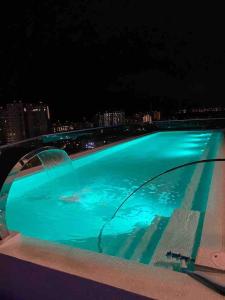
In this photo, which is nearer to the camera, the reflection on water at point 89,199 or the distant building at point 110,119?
the reflection on water at point 89,199

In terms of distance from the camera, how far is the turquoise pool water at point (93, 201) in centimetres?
281

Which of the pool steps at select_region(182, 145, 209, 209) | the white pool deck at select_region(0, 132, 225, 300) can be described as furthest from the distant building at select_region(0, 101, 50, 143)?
the white pool deck at select_region(0, 132, 225, 300)

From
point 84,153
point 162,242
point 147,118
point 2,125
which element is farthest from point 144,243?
point 147,118

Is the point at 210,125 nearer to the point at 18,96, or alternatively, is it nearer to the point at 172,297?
the point at 18,96

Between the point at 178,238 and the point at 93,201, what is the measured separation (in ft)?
7.09

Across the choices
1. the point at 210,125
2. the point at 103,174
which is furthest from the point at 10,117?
the point at 210,125

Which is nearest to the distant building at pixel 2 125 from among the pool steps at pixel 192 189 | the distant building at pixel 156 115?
the pool steps at pixel 192 189

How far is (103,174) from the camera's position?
5398mm

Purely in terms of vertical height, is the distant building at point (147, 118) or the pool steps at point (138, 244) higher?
the distant building at point (147, 118)

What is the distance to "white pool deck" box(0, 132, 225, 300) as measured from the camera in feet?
3.29

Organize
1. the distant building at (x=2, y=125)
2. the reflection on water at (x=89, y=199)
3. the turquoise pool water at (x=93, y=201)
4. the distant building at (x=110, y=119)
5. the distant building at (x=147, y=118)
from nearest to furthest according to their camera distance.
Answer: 1. the turquoise pool water at (x=93, y=201)
2. the reflection on water at (x=89, y=199)
3. the distant building at (x=2, y=125)
4. the distant building at (x=110, y=119)
5. the distant building at (x=147, y=118)

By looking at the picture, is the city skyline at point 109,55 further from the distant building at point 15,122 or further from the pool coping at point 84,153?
Answer: the pool coping at point 84,153

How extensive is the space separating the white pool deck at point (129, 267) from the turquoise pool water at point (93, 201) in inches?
22.0

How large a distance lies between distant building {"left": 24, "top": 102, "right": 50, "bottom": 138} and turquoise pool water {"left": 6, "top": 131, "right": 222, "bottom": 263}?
10.8ft
